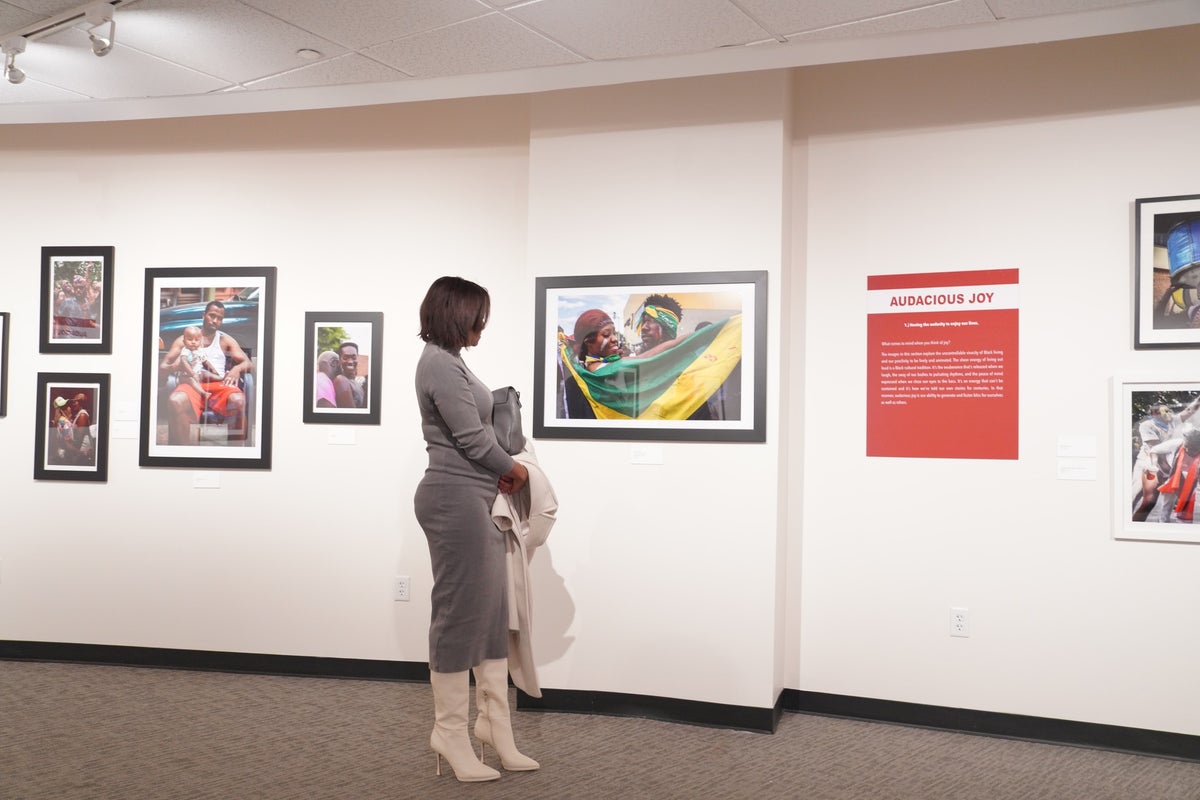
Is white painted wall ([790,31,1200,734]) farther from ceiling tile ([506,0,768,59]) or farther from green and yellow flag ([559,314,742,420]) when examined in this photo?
ceiling tile ([506,0,768,59])

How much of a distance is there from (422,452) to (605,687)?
63.4 inches

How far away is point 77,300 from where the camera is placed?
543 cm

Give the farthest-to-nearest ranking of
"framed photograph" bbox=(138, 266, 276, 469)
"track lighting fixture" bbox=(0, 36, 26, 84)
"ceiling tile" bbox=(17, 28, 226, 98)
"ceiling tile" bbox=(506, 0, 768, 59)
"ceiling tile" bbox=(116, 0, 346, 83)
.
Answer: "framed photograph" bbox=(138, 266, 276, 469) < "ceiling tile" bbox=(17, 28, 226, 98) < "track lighting fixture" bbox=(0, 36, 26, 84) < "ceiling tile" bbox=(116, 0, 346, 83) < "ceiling tile" bbox=(506, 0, 768, 59)

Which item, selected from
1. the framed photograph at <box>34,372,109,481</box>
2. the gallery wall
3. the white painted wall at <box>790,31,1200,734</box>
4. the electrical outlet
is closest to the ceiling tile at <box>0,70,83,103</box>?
the gallery wall

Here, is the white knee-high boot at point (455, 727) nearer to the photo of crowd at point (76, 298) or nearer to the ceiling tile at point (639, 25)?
the ceiling tile at point (639, 25)

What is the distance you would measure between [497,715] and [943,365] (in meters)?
→ 2.53

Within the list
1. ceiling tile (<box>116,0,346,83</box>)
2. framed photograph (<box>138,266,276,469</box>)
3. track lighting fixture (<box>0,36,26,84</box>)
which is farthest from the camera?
framed photograph (<box>138,266,276,469</box>)

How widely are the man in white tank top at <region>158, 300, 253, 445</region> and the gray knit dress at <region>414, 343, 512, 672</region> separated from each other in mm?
2147

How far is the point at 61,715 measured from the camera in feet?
14.1

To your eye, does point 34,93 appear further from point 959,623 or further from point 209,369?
point 959,623

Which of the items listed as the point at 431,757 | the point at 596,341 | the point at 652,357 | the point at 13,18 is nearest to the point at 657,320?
the point at 652,357

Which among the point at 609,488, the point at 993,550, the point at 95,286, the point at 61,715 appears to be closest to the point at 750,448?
the point at 609,488

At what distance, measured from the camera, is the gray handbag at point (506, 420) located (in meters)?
3.67

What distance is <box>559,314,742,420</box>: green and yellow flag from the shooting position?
14.4 ft
